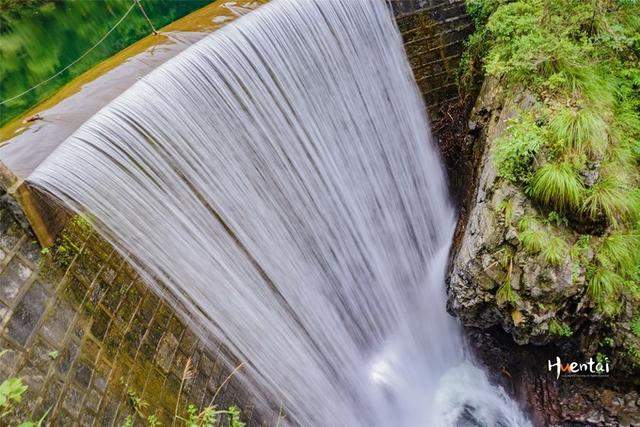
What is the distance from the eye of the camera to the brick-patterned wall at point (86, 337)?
2.60 meters

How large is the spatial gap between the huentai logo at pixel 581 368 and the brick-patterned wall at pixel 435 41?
10.4 feet

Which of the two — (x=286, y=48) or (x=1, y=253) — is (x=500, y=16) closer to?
(x=286, y=48)

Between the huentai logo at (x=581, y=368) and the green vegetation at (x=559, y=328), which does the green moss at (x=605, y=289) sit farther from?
the huentai logo at (x=581, y=368)

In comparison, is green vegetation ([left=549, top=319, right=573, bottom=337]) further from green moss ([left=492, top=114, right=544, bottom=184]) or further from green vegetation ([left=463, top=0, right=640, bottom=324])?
green moss ([left=492, top=114, right=544, bottom=184])

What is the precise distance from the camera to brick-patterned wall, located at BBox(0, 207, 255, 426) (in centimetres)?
260

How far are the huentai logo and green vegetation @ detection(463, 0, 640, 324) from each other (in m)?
0.51

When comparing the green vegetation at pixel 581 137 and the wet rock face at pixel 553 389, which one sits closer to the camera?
the green vegetation at pixel 581 137

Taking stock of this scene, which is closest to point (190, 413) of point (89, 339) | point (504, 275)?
point (89, 339)

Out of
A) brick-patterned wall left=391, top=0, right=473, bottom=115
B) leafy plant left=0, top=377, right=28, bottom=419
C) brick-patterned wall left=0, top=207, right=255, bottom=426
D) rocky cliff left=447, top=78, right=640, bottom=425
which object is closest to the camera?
leafy plant left=0, top=377, right=28, bottom=419

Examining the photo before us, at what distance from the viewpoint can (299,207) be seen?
4.51m

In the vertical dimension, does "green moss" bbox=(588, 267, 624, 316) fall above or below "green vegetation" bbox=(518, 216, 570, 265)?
below

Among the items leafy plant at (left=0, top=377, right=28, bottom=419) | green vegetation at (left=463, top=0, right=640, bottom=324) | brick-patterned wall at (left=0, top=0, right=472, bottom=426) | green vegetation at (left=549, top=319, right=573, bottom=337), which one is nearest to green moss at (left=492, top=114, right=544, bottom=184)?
green vegetation at (left=463, top=0, right=640, bottom=324)

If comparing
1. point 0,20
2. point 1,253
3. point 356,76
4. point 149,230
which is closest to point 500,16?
point 356,76

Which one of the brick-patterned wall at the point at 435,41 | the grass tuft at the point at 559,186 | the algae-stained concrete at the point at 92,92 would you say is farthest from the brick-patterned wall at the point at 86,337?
the brick-patterned wall at the point at 435,41
